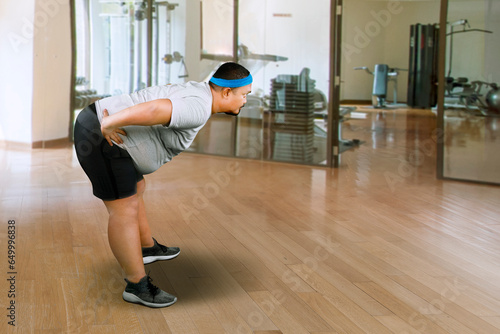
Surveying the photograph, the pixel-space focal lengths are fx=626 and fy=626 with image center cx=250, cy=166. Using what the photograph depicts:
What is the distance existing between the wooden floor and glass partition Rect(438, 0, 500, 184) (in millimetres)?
222

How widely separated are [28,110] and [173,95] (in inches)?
196

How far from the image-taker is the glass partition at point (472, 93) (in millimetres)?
5180

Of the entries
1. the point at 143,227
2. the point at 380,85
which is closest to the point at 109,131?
the point at 143,227

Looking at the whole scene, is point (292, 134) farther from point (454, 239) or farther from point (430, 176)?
point (454, 239)

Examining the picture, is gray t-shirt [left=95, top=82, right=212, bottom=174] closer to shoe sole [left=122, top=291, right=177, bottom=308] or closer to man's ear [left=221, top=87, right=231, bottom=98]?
man's ear [left=221, top=87, right=231, bottom=98]

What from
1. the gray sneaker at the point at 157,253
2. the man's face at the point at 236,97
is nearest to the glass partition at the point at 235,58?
the gray sneaker at the point at 157,253

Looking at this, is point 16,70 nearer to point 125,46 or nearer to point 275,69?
point 125,46

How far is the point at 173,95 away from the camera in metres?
2.50

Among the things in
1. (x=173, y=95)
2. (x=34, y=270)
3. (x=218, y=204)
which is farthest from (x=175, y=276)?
(x=218, y=204)

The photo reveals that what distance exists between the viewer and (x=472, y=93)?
536 cm

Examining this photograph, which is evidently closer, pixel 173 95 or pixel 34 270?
pixel 173 95

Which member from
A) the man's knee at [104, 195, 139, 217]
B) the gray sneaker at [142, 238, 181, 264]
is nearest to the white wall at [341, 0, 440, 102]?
the gray sneaker at [142, 238, 181, 264]

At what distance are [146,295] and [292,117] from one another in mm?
3986

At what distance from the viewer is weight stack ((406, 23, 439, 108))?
12852mm
